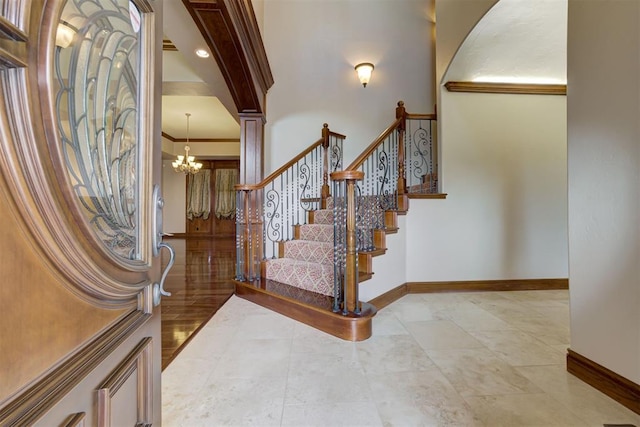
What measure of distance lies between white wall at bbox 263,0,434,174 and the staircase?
1.28 ft

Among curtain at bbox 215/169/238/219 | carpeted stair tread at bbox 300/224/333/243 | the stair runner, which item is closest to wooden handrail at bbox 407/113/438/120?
the stair runner

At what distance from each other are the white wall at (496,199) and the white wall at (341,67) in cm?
127

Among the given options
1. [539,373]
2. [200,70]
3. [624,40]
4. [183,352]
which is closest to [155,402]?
[183,352]

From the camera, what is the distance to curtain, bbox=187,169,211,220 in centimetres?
920

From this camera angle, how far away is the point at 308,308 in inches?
94.0

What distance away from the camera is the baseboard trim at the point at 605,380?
1334 mm

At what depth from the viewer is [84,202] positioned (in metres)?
0.54

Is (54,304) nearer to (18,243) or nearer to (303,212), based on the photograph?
(18,243)

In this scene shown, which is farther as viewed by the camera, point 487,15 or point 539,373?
point 487,15

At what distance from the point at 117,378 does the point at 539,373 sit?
85.8 inches

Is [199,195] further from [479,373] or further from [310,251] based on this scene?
[479,373]

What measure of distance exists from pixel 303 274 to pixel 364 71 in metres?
3.15

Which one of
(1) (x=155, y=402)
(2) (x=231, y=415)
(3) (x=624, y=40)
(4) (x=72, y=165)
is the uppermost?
(3) (x=624, y=40)

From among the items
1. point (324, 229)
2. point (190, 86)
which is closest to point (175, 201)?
point (190, 86)
